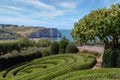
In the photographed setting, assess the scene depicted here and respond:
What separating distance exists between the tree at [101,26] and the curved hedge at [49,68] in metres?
3.05

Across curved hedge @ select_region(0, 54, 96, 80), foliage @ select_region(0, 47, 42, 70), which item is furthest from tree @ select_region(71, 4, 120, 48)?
foliage @ select_region(0, 47, 42, 70)

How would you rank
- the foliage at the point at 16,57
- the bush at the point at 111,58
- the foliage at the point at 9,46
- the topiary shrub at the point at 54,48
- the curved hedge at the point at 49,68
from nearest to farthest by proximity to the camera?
the curved hedge at the point at 49,68
the bush at the point at 111,58
the foliage at the point at 16,57
the topiary shrub at the point at 54,48
the foliage at the point at 9,46

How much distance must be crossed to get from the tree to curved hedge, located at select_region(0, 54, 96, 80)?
10.0 feet

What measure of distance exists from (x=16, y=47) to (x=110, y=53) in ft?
108

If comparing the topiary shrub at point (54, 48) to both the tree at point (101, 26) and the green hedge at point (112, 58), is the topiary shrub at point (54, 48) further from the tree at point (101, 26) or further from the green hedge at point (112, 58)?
the green hedge at point (112, 58)

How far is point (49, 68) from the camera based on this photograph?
31281 mm

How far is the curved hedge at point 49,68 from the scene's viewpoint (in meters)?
25.0

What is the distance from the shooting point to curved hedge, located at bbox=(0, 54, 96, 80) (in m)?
25.0

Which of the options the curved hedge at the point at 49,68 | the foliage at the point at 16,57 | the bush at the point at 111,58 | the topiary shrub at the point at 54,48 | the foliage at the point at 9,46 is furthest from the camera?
the foliage at the point at 9,46

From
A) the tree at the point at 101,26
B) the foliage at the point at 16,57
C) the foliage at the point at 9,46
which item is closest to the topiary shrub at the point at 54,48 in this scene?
the foliage at the point at 16,57

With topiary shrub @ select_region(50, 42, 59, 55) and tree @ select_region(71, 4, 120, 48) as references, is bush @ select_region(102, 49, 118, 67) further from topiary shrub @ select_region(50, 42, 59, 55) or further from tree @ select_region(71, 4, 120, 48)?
topiary shrub @ select_region(50, 42, 59, 55)

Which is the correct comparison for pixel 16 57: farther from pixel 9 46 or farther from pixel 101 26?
pixel 101 26

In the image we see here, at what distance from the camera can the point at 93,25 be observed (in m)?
28.8

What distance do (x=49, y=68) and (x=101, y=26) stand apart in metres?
7.81
